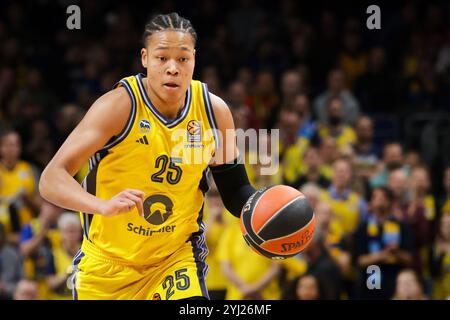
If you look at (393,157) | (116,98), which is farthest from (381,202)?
(116,98)

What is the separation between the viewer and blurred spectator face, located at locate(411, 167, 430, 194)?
8758mm

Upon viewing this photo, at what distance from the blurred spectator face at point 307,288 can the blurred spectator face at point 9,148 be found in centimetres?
336

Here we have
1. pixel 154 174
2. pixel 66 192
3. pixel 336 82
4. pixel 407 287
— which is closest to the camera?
pixel 66 192

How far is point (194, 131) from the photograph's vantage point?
15.4 ft

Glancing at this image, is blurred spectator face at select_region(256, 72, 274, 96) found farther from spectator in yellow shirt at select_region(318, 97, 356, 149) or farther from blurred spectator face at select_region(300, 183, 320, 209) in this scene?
blurred spectator face at select_region(300, 183, 320, 209)

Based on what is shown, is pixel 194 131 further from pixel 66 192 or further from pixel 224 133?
pixel 66 192

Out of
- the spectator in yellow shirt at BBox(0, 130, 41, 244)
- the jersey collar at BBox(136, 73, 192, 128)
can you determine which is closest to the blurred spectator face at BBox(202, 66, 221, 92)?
the spectator in yellow shirt at BBox(0, 130, 41, 244)

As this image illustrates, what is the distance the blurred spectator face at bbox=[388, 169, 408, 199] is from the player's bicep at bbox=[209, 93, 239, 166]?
13.4ft

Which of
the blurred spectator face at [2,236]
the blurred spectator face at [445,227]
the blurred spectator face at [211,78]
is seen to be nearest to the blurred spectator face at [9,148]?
the blurred spectator face at [2,236]

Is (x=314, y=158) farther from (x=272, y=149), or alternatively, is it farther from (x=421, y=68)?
(x=421, y=68)

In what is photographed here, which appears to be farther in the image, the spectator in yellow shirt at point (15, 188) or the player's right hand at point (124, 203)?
the spectator in yellow shirt at point (15, 188)

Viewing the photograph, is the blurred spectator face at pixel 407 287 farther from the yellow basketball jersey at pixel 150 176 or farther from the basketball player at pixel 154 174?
the yellow basketball jersey at pixel 150 176

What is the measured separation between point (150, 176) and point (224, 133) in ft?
1.66

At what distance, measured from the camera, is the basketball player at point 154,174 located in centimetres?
453
